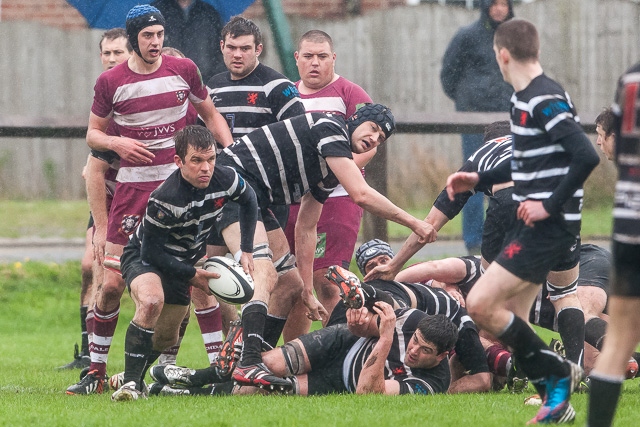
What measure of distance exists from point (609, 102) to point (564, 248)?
11.7 meters

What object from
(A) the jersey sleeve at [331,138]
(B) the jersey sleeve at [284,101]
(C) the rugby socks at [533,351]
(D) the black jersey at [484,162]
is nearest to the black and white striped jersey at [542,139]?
(C) the rugby socks at [533,351]

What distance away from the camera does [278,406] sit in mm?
5891

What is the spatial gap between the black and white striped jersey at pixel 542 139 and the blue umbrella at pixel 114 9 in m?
5.38

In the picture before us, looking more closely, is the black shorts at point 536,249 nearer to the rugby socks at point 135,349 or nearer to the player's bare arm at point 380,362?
the player's bare arm at point 380,362

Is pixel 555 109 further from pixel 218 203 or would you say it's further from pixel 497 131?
pixel 497 131

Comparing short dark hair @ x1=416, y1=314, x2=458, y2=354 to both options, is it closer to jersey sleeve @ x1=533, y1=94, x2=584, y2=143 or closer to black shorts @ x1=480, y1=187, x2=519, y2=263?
black shorts @ x1=480, y1=187, x2=519, y2=263

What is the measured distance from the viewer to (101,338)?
7.09 m

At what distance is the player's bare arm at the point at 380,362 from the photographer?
6504 millimetres

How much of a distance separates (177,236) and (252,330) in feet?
2.43

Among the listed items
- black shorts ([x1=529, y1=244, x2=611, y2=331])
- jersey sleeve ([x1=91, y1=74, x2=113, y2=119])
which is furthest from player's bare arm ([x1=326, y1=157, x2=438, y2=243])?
jersey sleeve ([x1=91, y1=74, x2=113, y2=119])

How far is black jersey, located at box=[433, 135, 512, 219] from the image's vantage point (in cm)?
687

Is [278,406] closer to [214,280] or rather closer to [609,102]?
[214,280]

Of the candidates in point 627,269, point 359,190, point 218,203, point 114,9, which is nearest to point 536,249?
point 627,269

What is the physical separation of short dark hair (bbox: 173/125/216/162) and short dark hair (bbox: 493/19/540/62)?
1.78 m
